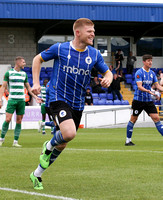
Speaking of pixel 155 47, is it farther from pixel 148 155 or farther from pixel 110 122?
pixel 148 155

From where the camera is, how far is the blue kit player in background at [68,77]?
6137 millimetres

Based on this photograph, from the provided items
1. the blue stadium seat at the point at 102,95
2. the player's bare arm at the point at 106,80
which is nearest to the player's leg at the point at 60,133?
the player's bare arm at the point at 106,80

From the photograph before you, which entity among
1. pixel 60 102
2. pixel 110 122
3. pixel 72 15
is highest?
pixel 72 15

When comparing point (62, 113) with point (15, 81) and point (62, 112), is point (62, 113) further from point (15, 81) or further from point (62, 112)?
point (15, 81)

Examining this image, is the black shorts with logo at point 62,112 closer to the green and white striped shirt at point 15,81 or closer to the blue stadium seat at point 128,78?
the green and white striped shirt at point 15,81

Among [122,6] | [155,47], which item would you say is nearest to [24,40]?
[122,6]

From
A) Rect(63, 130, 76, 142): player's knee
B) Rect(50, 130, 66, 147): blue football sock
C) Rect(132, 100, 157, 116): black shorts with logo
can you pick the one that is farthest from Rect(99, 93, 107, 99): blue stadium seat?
Rect(63, 130, 76, 142): player's knee

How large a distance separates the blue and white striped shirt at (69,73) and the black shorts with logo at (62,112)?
2.0 inches

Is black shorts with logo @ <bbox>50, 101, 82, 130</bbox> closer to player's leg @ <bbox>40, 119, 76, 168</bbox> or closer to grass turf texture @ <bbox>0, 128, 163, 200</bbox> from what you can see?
player's leg @ <bbox>40, 119, 76, 168</bbox>

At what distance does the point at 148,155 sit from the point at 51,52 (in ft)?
14.4

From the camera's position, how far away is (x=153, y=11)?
31.4m

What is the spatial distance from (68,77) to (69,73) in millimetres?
49

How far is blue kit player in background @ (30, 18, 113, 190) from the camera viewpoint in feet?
20.1

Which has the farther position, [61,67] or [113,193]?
[61,67]
